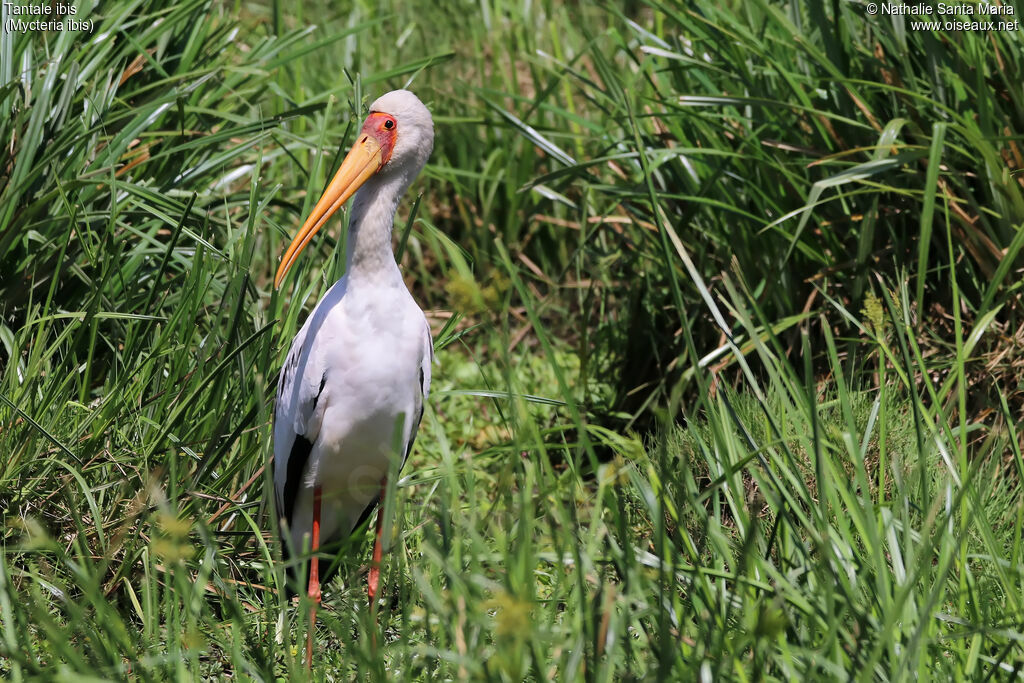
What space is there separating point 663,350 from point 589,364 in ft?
1.42

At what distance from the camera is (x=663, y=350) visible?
4.23 meters

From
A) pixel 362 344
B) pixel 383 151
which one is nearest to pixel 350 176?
pixel 383 151

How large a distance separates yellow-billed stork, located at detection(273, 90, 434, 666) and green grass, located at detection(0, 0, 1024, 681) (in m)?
0.13

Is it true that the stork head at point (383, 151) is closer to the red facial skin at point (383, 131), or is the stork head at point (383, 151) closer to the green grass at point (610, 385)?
the red facial skin at point (383, 131)

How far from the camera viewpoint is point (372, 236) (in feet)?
9.44

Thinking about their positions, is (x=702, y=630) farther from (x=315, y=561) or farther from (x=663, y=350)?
(x=663, y=350)

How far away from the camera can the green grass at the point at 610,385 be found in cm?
195

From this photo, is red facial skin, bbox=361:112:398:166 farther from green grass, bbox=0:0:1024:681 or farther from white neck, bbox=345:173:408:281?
green grass, bbox=0:0:1024:681

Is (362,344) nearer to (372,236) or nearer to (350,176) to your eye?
(372,236)

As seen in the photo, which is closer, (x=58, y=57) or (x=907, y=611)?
(x=907, y=611)

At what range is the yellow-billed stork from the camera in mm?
2877

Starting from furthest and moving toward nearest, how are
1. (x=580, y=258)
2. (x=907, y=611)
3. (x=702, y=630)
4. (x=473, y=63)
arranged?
(x=473, y=63)
(x=580, y=258)
(x=907, y=611)
(x=702, y=630)

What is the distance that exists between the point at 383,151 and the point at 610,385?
174cm

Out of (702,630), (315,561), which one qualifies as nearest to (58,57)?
(315,561)
